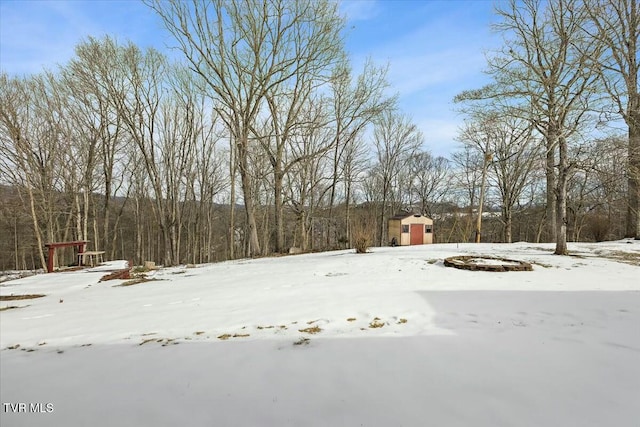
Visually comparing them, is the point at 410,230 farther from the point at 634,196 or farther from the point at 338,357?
the point at 338,357

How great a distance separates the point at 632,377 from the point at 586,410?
665mm

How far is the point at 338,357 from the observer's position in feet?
8.05

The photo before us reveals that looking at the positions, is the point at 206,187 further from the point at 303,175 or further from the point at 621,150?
the point at 621,150

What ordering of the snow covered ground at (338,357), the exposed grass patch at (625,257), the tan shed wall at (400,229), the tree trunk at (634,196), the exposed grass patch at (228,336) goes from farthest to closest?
the tan shed wall at (400,229) → the tree trunk at (634,196) → the exposed grass patch at (625,257) → the exposed grass patch at (228,336) → the snow covered ground at (338,357)

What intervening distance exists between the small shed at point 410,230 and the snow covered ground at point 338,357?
1068 centimetres

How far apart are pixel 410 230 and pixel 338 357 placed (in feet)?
46.6

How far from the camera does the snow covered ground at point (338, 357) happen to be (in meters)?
1.76

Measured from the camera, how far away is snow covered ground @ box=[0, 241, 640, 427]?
1764 millimetres

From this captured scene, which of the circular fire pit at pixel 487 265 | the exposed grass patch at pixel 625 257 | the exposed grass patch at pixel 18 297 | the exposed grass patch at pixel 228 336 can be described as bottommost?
the exposed grass patch at pixel 18 297

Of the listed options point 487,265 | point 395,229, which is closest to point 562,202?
point 487,265

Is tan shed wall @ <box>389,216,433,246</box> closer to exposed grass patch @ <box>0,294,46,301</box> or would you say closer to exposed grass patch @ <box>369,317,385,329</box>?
exposed grass patch @ <box>369,317,385,329</box>

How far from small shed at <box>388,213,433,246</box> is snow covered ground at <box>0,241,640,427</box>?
420 inches

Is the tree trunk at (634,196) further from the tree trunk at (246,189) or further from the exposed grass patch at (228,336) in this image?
→ the tree trunk at (246,189)

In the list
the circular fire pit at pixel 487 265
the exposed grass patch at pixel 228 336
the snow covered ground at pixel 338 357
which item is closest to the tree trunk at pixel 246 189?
the snow covered ground at pixel 338 357
